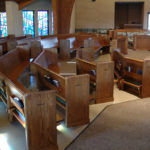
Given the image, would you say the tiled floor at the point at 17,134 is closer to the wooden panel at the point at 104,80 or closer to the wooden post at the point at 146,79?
the wooden panel at the point at 104,80

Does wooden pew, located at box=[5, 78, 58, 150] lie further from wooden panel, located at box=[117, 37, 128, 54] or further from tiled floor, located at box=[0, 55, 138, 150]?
wooden panel, located at box=[117, 37, 128, 54]

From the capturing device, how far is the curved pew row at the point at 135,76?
4164 mm

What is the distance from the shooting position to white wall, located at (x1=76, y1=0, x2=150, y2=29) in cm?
1603

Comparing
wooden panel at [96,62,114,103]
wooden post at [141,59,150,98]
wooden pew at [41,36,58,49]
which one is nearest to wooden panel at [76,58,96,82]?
wooden panel at [96,62,114,103]

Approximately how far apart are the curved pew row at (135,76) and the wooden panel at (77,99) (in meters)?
1.50

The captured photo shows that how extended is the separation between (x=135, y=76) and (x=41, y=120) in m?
2.57

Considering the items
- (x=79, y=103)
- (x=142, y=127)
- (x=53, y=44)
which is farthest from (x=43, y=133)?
(x=53, y=44)

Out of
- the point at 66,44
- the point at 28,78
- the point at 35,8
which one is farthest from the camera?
the point at 35,8

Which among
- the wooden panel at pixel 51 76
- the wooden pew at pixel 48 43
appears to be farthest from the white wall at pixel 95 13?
the wooden panel at pixel 51 76

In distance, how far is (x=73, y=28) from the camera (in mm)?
15773

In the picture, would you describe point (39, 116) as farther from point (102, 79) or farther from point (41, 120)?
point (102, 79)

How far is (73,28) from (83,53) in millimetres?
9944

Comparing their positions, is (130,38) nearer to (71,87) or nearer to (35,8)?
(35,8)

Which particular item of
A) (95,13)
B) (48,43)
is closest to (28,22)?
(95,13)
